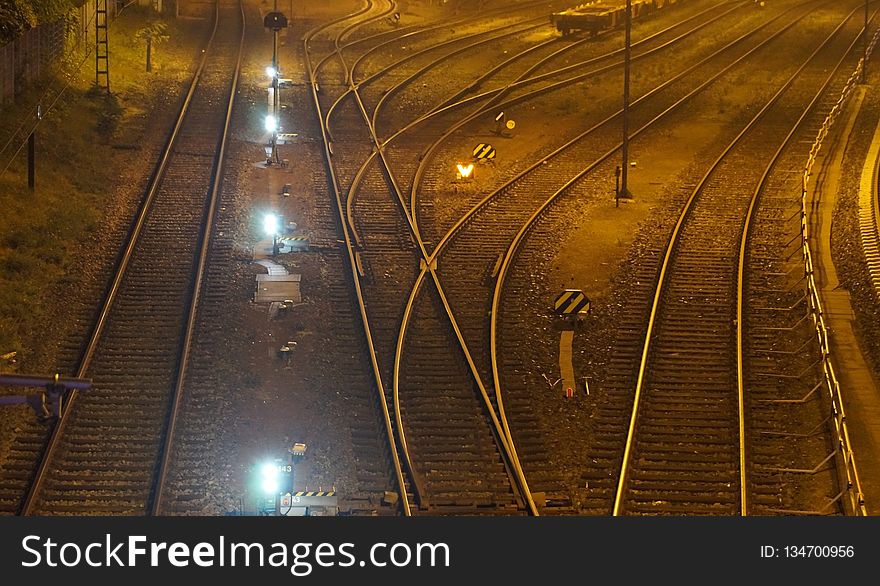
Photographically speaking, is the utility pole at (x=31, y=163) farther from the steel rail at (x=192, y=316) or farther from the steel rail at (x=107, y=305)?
the steel rail at (x=192, y=316)

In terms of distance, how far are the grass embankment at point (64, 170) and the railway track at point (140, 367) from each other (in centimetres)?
101

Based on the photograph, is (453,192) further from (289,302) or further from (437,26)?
(437,26)

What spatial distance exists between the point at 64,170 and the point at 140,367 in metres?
10.2

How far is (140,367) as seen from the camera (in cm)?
1656

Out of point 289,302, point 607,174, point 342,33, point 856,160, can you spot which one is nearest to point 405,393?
point 289,302

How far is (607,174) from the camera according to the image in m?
28.2

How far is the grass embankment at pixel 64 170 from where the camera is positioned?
19.1 metres

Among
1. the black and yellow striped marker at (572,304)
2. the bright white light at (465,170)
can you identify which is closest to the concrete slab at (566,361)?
Answer: the black and yellow striped marker at (572,304)

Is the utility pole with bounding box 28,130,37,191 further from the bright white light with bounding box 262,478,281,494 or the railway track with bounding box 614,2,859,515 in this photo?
the bright white light with bounding box 262,478,281,494

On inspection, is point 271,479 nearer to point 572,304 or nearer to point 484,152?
point 572,304

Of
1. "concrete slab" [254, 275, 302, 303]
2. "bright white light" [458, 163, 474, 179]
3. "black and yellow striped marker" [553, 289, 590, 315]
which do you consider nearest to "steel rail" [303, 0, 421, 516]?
"concrete slab" [254, 275, 302, 303]

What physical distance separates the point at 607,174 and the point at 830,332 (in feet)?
31.0

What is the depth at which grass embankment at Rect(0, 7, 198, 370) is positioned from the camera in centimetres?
1909

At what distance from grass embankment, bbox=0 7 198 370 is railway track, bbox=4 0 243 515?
101 centimetres
